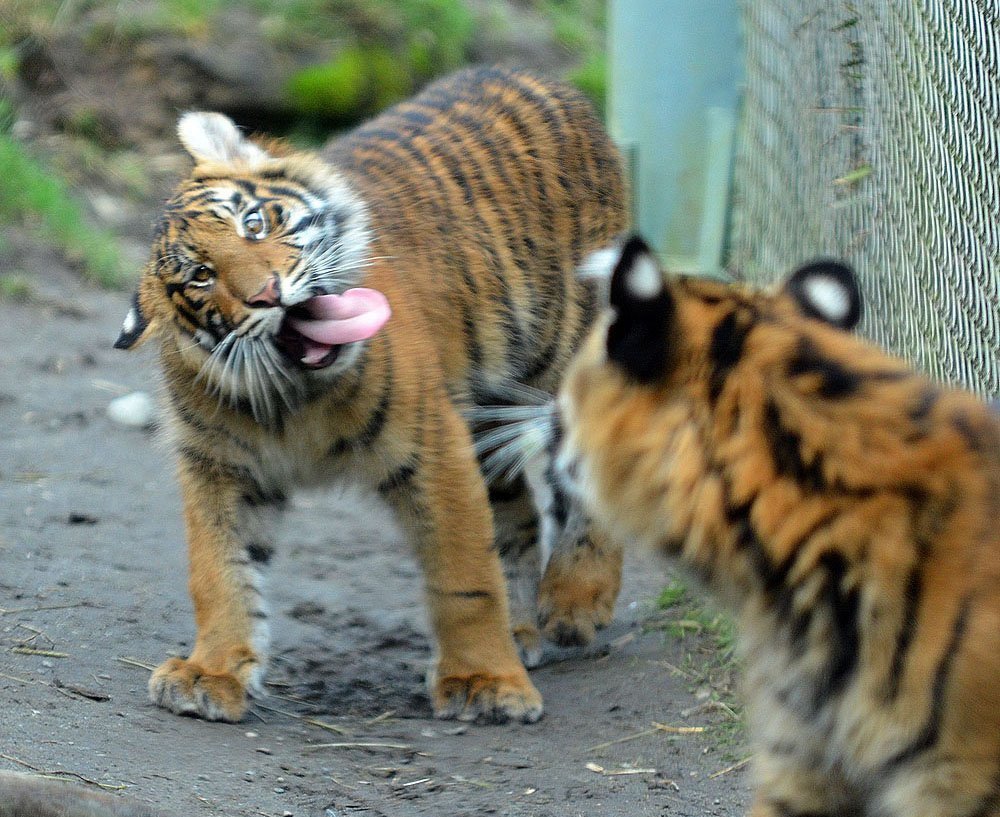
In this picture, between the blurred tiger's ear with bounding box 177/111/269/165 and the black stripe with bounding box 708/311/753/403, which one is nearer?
the black stripe with bounding box 708/311/753/403

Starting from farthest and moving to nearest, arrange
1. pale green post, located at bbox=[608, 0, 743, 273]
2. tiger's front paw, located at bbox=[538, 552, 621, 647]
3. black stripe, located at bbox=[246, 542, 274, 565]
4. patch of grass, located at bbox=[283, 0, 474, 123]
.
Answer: patch of grass, located at bbox=[283, 0, 474, 123], pale green post, located at bbox=[608, 0, 743, 273], tiger's front paw, located at bbox=[538, 552, 621, 647], black stripe, located at bbox=[246, 542, 274, 565]

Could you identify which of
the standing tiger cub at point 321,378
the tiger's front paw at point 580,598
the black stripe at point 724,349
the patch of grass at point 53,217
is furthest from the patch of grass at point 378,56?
the black stripe at point 724,349

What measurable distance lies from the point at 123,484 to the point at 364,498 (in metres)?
1.80

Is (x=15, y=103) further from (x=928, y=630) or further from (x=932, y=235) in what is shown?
(x=928, y=630)

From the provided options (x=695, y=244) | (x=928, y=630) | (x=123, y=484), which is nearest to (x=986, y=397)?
(x=928, y=630)

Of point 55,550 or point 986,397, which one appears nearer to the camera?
point 986,397

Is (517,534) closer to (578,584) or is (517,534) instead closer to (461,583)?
(578,584)

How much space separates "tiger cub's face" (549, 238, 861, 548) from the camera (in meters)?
2.20

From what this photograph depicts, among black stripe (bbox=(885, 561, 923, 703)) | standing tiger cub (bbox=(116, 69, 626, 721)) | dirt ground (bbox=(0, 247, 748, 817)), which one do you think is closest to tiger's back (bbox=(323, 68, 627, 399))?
standing tiger cub (bbox=(116, 69, 626, 721))

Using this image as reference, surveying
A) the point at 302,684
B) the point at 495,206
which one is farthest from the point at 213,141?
the point at 302,684

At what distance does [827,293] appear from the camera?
2396 mm

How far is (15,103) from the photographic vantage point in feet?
29.6

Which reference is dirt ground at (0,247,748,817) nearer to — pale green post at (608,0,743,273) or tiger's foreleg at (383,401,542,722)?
tiger's foreleg at (383,401,542,722)

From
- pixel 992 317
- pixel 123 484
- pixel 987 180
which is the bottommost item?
pixel 123 484
